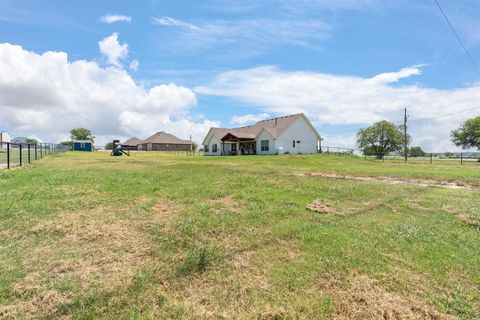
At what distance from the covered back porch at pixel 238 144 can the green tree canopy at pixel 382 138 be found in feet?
99.0

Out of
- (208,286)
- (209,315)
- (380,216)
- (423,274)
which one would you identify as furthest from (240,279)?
(380,216)

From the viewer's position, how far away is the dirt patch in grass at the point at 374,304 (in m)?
3.04

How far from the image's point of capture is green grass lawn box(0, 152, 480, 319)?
3104mm

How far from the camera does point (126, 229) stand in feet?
17.5

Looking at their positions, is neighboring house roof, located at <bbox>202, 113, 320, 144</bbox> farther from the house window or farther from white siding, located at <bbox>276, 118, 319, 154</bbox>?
the house window

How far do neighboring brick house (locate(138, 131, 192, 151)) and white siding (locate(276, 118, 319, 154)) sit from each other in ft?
152

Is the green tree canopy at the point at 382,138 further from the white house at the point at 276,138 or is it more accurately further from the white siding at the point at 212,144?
the white siding at the point at 212,144

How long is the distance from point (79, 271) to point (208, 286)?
5.52 ft

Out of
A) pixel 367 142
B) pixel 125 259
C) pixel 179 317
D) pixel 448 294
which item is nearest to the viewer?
pixel 179 317

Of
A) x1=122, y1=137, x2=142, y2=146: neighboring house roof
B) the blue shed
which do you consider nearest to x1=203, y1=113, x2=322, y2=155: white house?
the blue shed

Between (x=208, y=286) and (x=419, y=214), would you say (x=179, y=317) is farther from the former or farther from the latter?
(x=419, y=214)

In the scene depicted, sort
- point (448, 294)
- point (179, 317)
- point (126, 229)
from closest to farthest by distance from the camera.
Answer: point (179, 317) → point (448, 294) → point (126, 229)

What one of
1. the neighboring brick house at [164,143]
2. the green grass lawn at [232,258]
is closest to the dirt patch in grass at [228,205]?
the green grass lawn at [232,258]

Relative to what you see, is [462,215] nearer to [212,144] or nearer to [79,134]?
[212,144]
